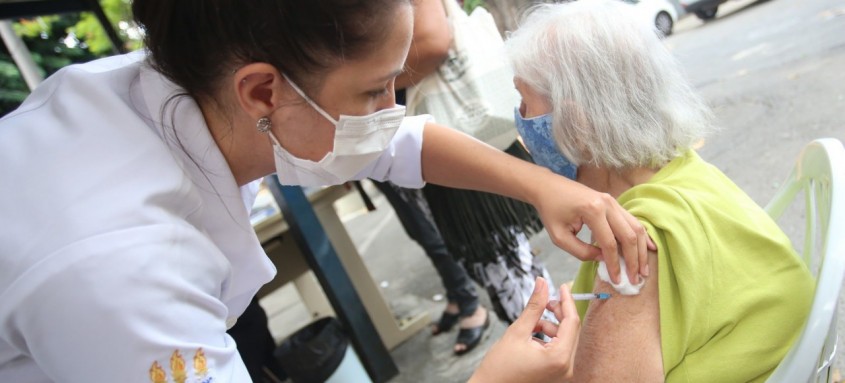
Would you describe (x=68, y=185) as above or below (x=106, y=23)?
below

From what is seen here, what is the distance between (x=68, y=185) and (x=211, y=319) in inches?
10.2

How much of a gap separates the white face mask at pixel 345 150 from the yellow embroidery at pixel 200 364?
0.37 m

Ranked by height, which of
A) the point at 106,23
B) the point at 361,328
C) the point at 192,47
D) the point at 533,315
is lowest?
the point at 361,328

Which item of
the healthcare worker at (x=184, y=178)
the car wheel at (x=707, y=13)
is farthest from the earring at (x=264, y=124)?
the car wheel at (x=707, y=13)

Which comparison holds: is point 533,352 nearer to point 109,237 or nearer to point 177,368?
point 177,368

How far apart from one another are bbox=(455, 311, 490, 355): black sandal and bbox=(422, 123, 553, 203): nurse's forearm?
4.85 ft

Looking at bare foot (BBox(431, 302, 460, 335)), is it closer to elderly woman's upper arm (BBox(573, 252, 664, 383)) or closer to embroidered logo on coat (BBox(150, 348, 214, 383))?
elderly woman's upper arm (BBox(573, 252, 664, 383))

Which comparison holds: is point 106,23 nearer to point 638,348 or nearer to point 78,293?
point 78,293

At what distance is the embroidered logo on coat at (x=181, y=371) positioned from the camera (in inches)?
28.8

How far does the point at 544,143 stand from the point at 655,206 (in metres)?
0.34

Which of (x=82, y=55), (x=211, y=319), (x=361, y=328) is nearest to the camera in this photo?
(x=211, y=319)

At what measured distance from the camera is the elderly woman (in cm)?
103

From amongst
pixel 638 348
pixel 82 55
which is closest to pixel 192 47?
pixel 638 348

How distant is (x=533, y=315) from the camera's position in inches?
39.4
